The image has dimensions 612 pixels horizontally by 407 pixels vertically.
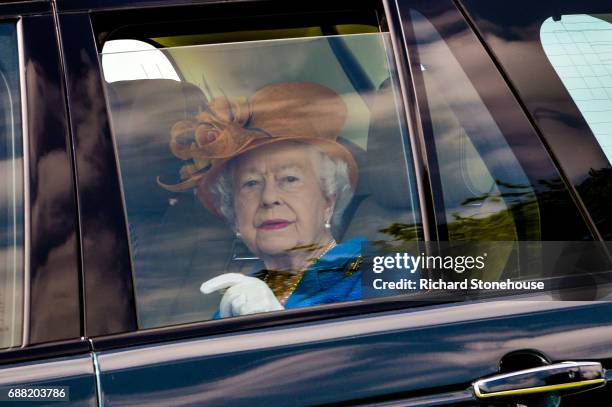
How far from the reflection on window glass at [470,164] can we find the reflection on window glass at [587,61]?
6.9 inches

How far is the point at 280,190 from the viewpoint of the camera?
2209 millimetres

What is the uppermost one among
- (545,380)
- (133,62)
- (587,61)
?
(133,62)

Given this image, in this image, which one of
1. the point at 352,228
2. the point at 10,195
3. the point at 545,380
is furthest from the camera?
the point at 352,228

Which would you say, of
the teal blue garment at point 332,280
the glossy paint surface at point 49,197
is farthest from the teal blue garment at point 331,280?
the glossy paint surface at point 49,197

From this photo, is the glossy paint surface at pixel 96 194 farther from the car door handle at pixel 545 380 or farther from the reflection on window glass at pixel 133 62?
the car door handle at pixel 545 380

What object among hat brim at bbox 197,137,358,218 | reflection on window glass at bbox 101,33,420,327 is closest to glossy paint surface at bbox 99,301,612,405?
reflection on window glass at bbox 101,33,420,327

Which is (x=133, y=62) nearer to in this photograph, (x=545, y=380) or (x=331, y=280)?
(x=331, y=280)

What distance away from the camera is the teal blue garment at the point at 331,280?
2053 mm

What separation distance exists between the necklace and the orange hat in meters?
0.24

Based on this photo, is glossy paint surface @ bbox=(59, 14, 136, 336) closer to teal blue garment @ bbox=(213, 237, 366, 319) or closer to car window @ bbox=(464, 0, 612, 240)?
teal blue garment @ bbox=(213, 237, 366, 319)

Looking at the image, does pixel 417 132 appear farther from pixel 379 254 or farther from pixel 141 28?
pixel 141 28

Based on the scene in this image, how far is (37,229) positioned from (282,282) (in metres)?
0.47

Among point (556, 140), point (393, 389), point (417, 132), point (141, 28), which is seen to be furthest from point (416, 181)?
point (141, 28)

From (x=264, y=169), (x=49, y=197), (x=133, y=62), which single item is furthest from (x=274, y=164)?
(x=49, y=197)
